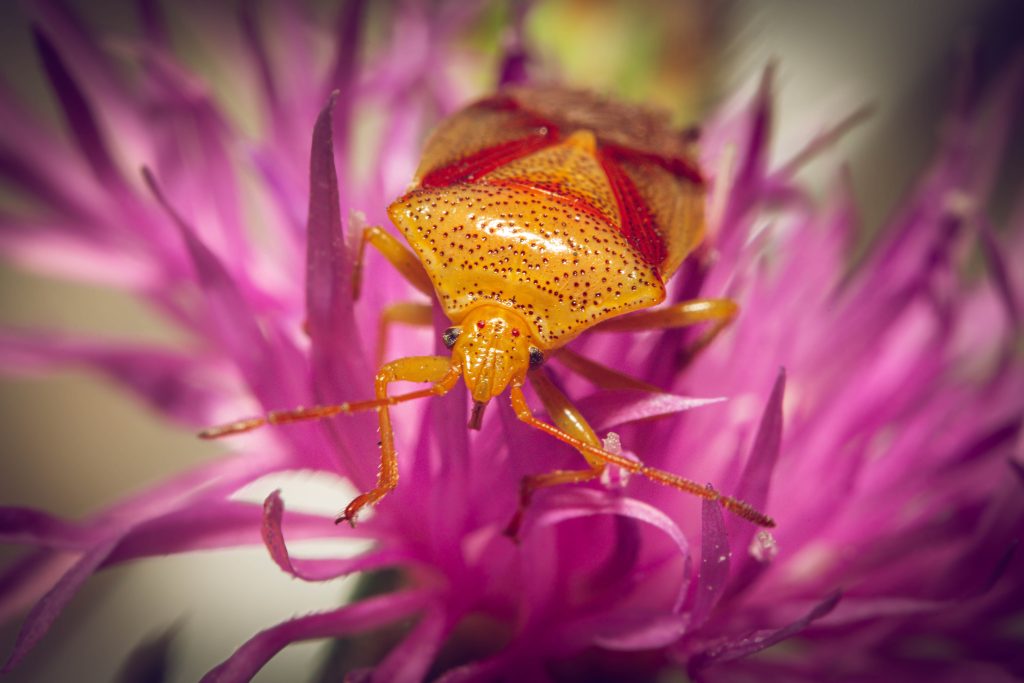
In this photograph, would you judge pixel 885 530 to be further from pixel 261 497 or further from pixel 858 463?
pixel 261 497

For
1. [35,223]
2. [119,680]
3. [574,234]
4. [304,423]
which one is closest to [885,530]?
[574,234]

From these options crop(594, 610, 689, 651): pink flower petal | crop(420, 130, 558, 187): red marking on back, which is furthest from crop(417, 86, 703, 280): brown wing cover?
crop(594, 610, 689, 651): pink flower petal

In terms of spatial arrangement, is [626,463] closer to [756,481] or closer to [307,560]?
[756,481]

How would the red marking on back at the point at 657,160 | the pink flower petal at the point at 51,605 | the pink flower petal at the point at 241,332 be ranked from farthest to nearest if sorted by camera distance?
1. the red marking on back at the point at 657,160
2. the pink flower petal at the point at 241,332
3. the pink flower petal at the point at 51,605

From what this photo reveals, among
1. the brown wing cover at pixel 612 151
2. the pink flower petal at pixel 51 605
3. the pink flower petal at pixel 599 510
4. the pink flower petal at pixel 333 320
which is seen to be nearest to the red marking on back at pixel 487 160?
the brown wing cover at pixel 612 151

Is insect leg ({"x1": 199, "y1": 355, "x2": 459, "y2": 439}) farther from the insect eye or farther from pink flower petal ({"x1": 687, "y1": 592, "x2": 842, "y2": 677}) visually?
pink flower petal ({"x1": 687, "y1": 592, "x2": 842, "y2": 677})

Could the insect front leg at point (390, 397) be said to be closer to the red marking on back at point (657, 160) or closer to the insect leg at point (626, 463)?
the insect leg at point (626, 463)
